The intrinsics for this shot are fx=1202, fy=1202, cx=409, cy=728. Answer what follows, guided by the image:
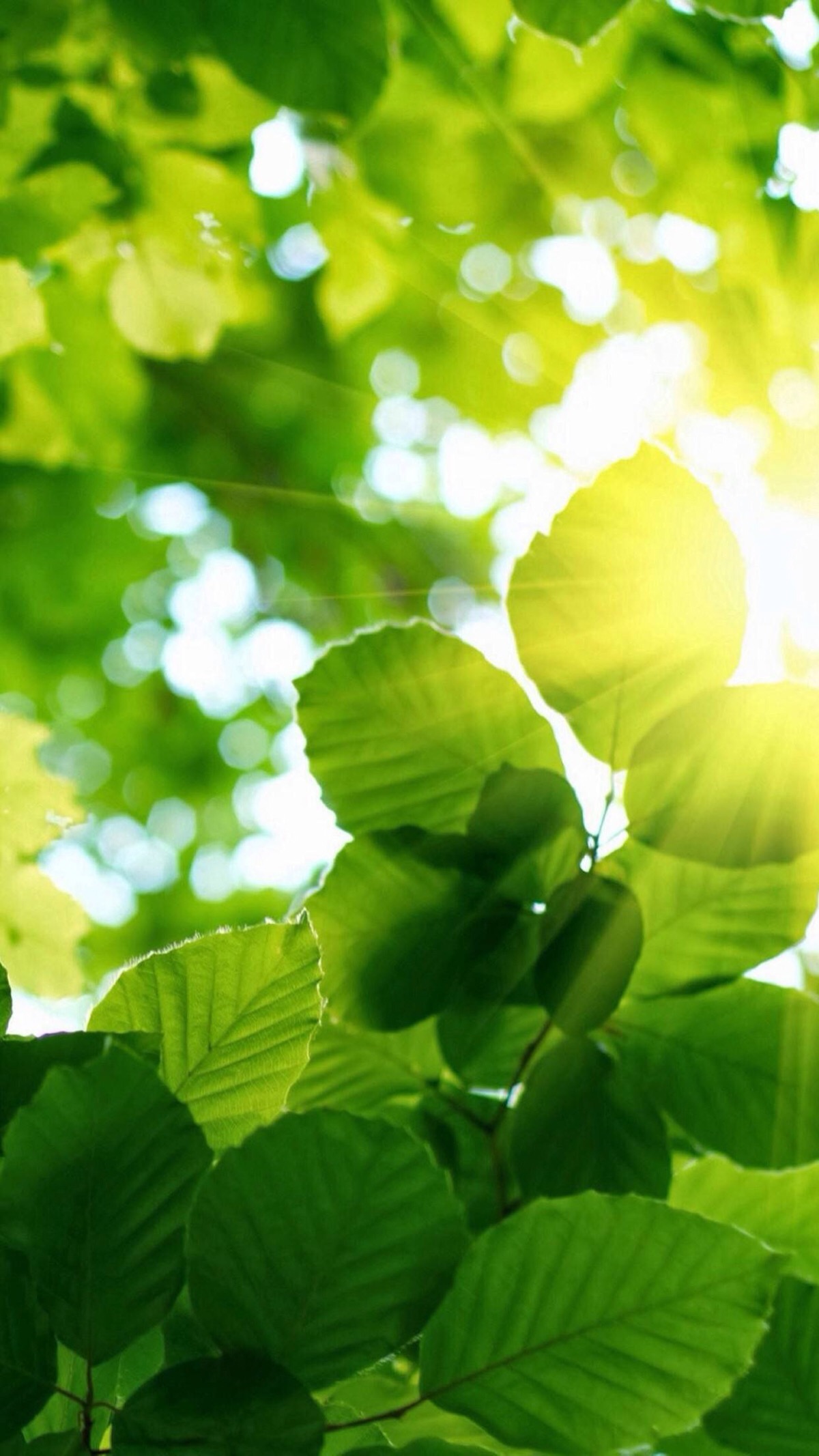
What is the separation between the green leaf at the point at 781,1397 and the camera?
0.46 metres

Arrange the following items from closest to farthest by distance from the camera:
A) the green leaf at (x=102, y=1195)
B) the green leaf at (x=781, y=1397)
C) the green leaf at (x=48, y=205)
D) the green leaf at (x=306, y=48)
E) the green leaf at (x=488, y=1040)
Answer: the green leaf at (x=102, y=1195), the green leaf at (x=781, y=1397), the green leaf at (x=488, y=1040), the green leaf at (x=306, y=48), the green leaf at (x=48, y=205)

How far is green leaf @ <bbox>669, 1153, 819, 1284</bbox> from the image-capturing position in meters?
0.52

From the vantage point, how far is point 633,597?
52 centimetres

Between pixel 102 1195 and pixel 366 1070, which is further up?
pixel 102 1195

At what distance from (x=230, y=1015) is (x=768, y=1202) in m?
0.27

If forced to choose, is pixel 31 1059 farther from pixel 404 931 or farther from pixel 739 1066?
pixel 739 1066

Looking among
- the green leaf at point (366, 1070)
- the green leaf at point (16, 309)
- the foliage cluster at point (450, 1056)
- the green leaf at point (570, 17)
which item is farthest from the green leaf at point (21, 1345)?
the green leaf at point (570, 17)

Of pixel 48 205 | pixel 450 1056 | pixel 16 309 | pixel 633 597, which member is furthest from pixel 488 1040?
pixel 48 205

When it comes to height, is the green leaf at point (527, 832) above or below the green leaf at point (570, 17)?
below

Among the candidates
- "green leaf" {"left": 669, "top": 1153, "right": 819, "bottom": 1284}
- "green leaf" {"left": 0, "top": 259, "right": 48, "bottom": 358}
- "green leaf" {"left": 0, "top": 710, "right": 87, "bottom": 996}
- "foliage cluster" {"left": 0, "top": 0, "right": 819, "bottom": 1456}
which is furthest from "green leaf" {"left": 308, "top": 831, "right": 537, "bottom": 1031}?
"green leaf" {"left": 0, "top": 259, "right": 48, "bottom": 358}

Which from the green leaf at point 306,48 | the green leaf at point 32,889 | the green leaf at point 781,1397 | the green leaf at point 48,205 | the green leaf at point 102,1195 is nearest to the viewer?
the green leaf at point 102,1195

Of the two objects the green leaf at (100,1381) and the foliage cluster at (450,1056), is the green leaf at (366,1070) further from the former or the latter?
the green leaf at (100,1381)

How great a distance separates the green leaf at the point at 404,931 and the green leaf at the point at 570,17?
2.02ft

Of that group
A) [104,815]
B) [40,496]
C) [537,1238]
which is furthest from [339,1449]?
[104,815]
